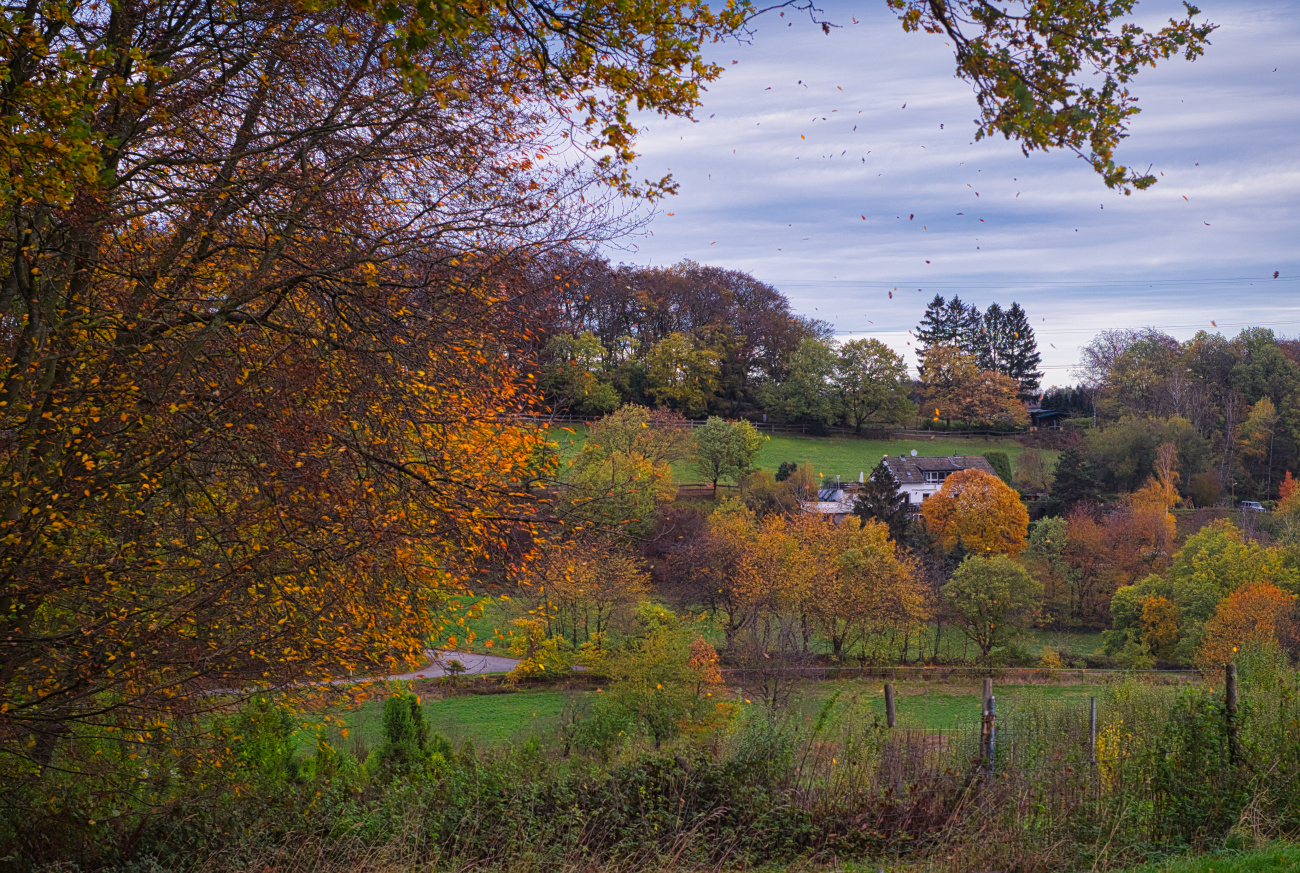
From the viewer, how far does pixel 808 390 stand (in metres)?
61.4

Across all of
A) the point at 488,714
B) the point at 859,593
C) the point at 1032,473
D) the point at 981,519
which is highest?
the point at 1032,473

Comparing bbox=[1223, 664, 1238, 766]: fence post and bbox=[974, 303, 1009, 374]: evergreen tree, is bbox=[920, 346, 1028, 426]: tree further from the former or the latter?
bbox=[1223, 664, 1238, 766]: fence post

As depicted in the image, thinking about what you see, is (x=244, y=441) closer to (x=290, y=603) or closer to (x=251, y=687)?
(x=290, y=603)

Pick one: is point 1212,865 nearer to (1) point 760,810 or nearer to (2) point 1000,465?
Result: (1) point 760,810

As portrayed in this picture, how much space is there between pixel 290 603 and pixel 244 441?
115 centimetres

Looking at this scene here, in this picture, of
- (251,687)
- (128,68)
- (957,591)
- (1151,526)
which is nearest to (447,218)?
(128,68)

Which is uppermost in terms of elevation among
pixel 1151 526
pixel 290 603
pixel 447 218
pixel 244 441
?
pixel 447 218

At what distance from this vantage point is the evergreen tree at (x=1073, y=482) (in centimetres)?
4721

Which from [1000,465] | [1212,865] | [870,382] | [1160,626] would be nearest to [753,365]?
[870,382]

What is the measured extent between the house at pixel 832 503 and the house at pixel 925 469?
5.03 m

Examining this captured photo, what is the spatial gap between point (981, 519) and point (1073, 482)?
9.57m

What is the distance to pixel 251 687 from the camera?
6.83 m

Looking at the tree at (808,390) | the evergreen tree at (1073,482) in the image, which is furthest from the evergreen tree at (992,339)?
the evergreen tree at (1073,482)

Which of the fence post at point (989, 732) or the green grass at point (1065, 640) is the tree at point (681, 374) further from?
the fence post at point (989, 732)
